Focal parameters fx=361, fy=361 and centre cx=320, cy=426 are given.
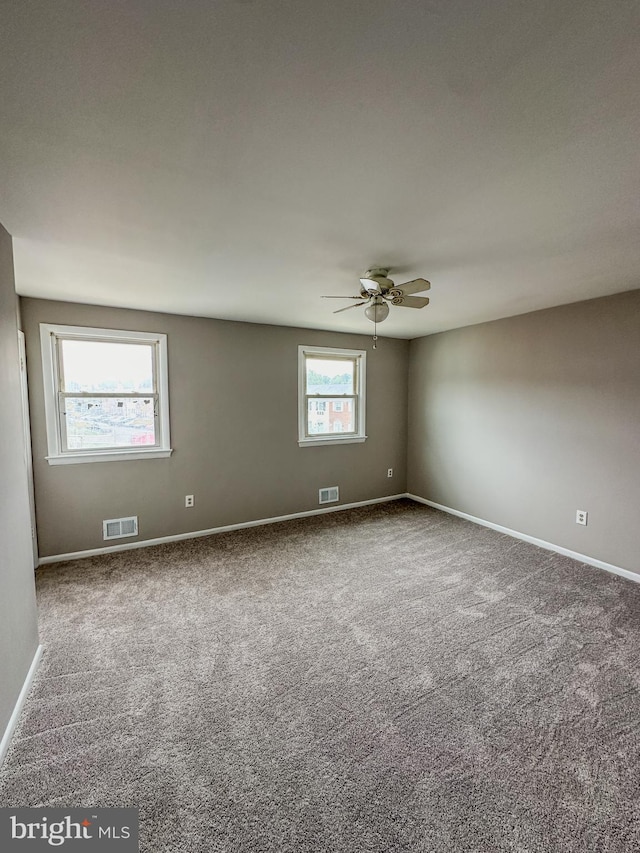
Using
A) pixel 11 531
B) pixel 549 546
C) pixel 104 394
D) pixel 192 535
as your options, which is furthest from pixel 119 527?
pixel 549 546

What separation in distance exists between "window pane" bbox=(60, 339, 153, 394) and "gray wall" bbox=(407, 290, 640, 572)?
358 centimetres

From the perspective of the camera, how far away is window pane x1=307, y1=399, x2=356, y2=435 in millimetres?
4699

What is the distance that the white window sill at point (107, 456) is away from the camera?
333cm

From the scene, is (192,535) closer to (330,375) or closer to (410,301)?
(330,375)

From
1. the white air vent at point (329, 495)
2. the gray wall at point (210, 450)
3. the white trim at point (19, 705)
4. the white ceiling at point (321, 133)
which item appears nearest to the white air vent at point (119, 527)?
the gray wall at point (210, 450)

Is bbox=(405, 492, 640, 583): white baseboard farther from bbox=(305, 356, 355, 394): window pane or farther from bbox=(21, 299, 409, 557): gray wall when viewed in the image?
bbox=(305, 356, 355, 394): window pane

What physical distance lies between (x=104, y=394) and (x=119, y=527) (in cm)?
133

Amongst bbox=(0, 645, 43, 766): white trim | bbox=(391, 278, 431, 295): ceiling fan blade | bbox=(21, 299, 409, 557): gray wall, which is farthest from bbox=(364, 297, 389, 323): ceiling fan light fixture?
bbox=(0, 645, 43, 766): white trim

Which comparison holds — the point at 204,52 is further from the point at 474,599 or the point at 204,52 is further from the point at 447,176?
the point at 474,599

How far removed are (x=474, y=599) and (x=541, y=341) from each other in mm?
2585

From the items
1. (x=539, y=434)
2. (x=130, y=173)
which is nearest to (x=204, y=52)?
(x=130, y=173)

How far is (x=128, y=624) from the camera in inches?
97.1

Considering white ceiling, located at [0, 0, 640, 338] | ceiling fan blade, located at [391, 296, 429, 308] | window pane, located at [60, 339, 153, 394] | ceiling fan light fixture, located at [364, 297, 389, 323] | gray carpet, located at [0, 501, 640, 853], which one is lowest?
gray carpet, located at [0, 501, 640, 853]

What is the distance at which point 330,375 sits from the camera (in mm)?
4812
